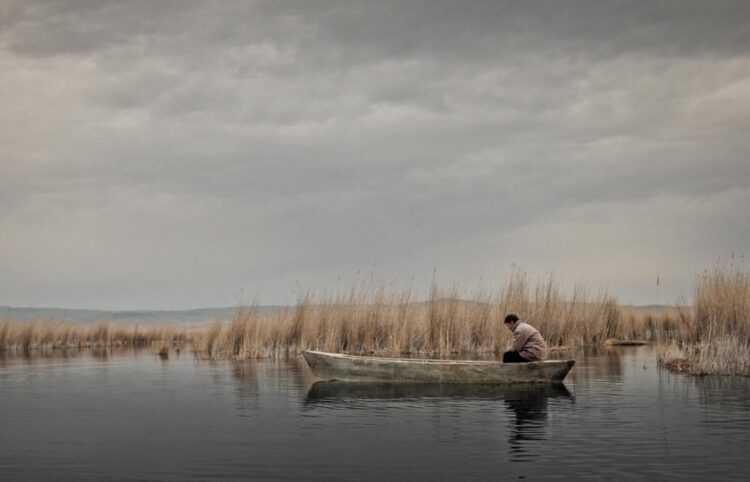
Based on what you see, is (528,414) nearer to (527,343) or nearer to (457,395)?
(457,395)

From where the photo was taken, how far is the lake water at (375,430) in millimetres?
9523

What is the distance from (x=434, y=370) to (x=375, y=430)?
5865 mm

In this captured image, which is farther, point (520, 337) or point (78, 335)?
point (78, 335)

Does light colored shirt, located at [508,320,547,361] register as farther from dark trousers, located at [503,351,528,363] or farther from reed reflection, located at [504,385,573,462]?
reed reflection, located at [504,385,573,462]

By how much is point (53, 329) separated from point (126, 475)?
34908mm

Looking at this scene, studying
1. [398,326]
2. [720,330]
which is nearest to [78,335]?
[398,326]

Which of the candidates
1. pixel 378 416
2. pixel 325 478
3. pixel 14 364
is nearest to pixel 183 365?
pixel 14 364

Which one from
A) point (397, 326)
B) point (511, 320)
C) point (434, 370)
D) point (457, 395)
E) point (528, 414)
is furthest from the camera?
point (397, 326)

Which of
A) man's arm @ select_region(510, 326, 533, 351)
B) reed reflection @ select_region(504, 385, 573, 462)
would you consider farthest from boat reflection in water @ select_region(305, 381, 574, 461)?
man's arm @ select_region(510, 326, 533, 351)

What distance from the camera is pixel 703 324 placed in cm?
2194

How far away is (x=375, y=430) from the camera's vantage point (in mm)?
12250

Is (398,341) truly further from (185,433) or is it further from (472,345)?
(185,433)

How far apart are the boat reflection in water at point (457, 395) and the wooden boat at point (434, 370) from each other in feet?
0.57

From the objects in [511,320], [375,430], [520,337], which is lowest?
[375,430]
